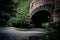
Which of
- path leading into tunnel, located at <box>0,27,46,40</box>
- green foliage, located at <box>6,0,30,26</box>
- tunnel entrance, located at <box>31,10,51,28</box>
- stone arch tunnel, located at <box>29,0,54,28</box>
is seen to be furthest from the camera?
tunnel entrance, located at <box>31,10,51,28</box>

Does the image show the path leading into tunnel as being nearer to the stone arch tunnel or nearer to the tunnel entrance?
the stone arch tunnel

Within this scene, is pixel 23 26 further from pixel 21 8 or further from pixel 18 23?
pixel 21 8

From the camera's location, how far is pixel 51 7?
1351 centimetres

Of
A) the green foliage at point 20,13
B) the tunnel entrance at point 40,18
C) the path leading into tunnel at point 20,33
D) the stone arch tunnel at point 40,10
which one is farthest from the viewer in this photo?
the tunnel entrance at point 40,18

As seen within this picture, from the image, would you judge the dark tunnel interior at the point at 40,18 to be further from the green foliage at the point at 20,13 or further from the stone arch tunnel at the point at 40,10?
the green foliage at the point at 20,13

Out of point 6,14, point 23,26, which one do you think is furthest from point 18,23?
point 6,14

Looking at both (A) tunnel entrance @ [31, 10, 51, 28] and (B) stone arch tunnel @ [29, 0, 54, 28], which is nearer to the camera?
(B) stone arch tunnel @ [29, 0, 54, 28]

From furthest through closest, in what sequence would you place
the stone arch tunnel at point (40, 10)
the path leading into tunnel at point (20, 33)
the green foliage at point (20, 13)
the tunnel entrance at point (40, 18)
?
1. the tunnel entrance at point (40, 18)
2. the green foliage at point (20, 13)
3. the stone arch tunnel at point (40, 10)
4. the path leading into tunnel at point (20, 33)

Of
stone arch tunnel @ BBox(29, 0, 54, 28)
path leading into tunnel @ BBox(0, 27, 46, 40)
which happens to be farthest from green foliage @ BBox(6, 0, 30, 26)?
path leading into tunnel @ BBox(0, 27, 46, 40)

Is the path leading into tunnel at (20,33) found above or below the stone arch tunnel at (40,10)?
below

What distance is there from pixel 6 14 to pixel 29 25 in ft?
6.78

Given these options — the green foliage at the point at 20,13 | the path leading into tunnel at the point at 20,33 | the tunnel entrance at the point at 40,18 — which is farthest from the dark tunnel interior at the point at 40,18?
the path leading into tunnel at the point at 20,33

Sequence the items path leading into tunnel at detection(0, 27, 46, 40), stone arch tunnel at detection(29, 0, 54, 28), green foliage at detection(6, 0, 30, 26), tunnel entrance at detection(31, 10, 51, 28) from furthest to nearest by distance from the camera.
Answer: tunnel entrance at detection(31, 10, 51, 28) < green foliage at detection(6, 0, 30, 26) < stone arch tunnel at detection(29, 0, 54, 28) < path leading into tunnel at detection(0, 27, 46, 40)

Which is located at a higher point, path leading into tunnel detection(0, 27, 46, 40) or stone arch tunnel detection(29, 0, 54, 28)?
stone arch tunnel detection(29, 0, 54, 28)
